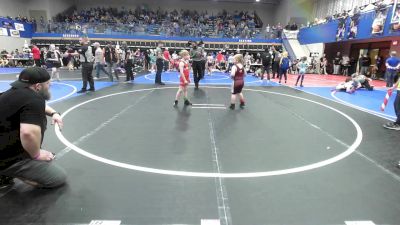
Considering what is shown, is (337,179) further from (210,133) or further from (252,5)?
(252,5)

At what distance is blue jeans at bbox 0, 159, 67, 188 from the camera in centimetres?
307

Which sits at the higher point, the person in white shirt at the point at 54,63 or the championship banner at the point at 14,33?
the championship banner at the point at 14,33

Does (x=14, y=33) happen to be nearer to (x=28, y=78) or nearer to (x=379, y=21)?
(x=28, y=78)

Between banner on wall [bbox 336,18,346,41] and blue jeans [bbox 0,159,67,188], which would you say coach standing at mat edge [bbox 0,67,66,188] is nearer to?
blue jeans [bbox 0,159,67,188]

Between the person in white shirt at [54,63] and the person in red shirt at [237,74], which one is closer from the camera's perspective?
the person in red shirt at [237,74]

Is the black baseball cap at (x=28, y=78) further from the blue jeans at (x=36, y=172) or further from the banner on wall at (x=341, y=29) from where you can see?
the banner on wall at (x=341, y=29)

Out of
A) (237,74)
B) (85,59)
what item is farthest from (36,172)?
(85,59)

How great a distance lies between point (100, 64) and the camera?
1330cm

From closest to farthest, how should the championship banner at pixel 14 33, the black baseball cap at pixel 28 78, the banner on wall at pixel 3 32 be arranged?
the black baseball cap at pixel 28 78
the banner on wall at pixel 3 32
the championship banner at pixel 14 33

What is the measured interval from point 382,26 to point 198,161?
694 inches

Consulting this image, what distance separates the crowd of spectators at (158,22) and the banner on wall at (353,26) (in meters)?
12.0

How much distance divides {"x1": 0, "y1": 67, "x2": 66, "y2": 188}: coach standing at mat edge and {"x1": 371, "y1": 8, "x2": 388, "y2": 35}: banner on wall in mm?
19030

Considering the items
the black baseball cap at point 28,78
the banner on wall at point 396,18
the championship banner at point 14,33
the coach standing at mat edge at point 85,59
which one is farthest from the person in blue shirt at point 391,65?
the championship banner at point 14,33

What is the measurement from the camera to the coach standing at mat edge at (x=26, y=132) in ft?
9.61
